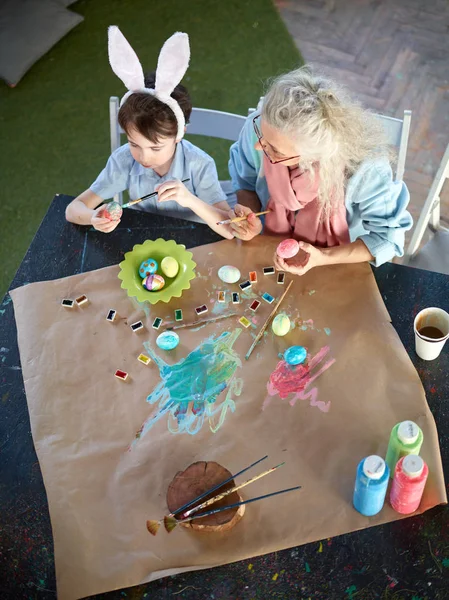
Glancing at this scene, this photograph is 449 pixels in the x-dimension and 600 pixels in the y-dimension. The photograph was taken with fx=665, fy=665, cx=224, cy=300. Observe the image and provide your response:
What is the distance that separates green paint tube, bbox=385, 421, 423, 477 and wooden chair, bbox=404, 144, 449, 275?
2.79 feet

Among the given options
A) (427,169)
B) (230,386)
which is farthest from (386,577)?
(427,169)

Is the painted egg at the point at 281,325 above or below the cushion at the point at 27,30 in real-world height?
above

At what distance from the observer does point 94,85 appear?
3.40 meters

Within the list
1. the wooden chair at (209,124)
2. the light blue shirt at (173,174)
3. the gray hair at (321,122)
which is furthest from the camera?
the wooden chair at (209,124)

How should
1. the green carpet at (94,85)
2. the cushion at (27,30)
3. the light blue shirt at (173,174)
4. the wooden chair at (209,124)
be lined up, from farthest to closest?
the cushion at (27,30)
the green carpet at (94,85)
the wooden chair at (209,124)
the light blue shirt at (173,174)

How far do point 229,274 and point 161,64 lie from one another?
552mm

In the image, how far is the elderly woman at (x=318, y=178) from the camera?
1474 mm

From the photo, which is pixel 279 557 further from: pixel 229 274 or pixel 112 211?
pixel 112 211

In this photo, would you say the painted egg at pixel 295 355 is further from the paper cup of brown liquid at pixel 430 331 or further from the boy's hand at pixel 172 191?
the boy's hand at pixel 172 191

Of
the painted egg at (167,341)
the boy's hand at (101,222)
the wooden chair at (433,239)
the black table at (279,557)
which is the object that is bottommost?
the wooden chair at (433,239)

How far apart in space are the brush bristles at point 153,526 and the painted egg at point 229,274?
629mm

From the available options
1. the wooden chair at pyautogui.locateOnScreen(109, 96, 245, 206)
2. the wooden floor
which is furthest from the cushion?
the wooden chair at pyautogui.locateOnScreen(109, 96, 245, 206)

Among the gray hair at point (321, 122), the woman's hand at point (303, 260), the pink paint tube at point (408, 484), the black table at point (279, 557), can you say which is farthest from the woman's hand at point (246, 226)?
the pink paint tube at point (408, 484)

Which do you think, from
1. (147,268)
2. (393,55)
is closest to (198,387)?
(147,268)
